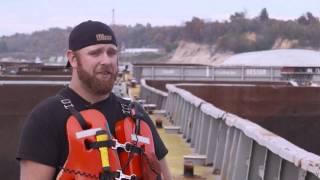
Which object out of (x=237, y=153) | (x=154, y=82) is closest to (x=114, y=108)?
(x=237, y=153)

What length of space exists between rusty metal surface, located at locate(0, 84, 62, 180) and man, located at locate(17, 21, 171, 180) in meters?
8.15

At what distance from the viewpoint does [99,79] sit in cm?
314

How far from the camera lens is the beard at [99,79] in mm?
3141

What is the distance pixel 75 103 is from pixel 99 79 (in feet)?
0.52

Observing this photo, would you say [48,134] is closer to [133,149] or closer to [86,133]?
[86,133]

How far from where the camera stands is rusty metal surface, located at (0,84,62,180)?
1129 cm

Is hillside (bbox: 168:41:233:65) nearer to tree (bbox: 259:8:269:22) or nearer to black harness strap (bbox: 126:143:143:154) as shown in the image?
tree (bbox: 259:8:269:22)

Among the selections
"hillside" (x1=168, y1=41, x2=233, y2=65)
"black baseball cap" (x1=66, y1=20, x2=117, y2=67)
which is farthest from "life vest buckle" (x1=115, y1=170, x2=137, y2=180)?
"hillside" (x1=168, y1=41, x2=233, y2=65)

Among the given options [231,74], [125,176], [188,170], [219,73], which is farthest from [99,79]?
[231,74]

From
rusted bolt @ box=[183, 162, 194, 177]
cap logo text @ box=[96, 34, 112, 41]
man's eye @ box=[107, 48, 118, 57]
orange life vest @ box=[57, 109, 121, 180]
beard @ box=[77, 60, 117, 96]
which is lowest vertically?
rusted bolt @ box=[183, 162, 194, 177]

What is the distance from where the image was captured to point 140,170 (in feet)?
10.0

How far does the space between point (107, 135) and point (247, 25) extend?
160 metres

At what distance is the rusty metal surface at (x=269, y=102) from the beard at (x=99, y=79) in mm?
13824

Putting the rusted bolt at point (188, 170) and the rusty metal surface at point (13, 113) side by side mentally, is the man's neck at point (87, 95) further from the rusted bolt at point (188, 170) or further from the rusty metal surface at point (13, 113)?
the rusty metal surface at point (13, 113)
